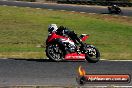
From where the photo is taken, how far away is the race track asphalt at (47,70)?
14070 mm

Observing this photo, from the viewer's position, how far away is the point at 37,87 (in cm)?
1233

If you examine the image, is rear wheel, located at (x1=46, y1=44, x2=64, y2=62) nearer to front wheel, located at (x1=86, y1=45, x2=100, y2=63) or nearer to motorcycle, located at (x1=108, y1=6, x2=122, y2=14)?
front wheel, located at (x1=86, y1=45, x2=100, y2=63)

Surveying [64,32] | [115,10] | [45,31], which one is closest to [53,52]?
[64,32]

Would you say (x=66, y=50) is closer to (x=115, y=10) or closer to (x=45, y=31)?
(x=45, y=31)

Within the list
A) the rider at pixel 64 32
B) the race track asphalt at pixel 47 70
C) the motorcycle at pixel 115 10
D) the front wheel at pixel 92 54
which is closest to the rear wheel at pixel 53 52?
the race track asphalt at pixel 47 70

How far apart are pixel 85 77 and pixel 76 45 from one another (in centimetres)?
656

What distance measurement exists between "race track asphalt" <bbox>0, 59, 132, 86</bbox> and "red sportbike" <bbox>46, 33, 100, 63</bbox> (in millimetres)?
278

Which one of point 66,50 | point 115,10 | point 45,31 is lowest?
point 115,10

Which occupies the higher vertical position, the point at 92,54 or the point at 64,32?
the point at 64,32

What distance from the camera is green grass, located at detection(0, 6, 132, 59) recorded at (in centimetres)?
2238

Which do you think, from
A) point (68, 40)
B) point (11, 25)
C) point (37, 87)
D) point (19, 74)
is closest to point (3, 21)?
point (11, 25)

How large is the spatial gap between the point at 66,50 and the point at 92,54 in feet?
3.72

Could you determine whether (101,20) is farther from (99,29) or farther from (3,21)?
(3,21)

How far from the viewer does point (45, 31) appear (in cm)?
3325
